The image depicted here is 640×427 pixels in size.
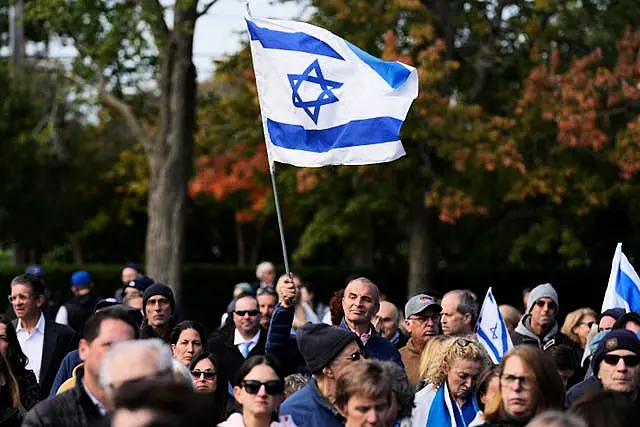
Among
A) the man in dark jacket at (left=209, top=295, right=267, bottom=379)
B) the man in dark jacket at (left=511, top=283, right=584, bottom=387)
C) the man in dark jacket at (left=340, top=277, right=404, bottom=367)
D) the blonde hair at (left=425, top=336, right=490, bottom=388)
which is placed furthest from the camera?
the man in dark jacket at (left=511, top=283, right=584, bottom=387)

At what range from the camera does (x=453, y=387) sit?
27.5 ft

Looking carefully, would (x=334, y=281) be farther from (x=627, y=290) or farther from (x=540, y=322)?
(x=627, y=290)

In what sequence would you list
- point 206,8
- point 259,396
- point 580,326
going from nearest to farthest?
point 259,396 < point 580,326 < point 206,8

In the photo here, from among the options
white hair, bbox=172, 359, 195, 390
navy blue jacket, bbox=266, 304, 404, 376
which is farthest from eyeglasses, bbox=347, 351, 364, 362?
navy blue jacket, bbox=266, 304, 404, 376

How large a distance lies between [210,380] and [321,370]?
1487 millimetres

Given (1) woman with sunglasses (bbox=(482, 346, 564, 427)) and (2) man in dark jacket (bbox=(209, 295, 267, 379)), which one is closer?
(1) woman with sunglasses (bbox=(482, 346, 564, 427))

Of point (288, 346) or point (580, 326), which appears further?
point (580, 326)

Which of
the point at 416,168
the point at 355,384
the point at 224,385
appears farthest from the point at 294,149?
the point at 416,168

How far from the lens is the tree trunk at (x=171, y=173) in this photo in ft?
78.8

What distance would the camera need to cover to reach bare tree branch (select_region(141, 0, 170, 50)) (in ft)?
74.8

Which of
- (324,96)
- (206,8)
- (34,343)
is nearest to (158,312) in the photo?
(34,343)

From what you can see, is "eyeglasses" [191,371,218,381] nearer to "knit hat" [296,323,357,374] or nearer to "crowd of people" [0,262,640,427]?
"crowd of people" [0,262,640,427]

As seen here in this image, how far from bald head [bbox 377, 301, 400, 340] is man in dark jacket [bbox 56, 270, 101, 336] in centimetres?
360

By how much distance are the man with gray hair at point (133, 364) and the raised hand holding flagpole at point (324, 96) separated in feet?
15.5
